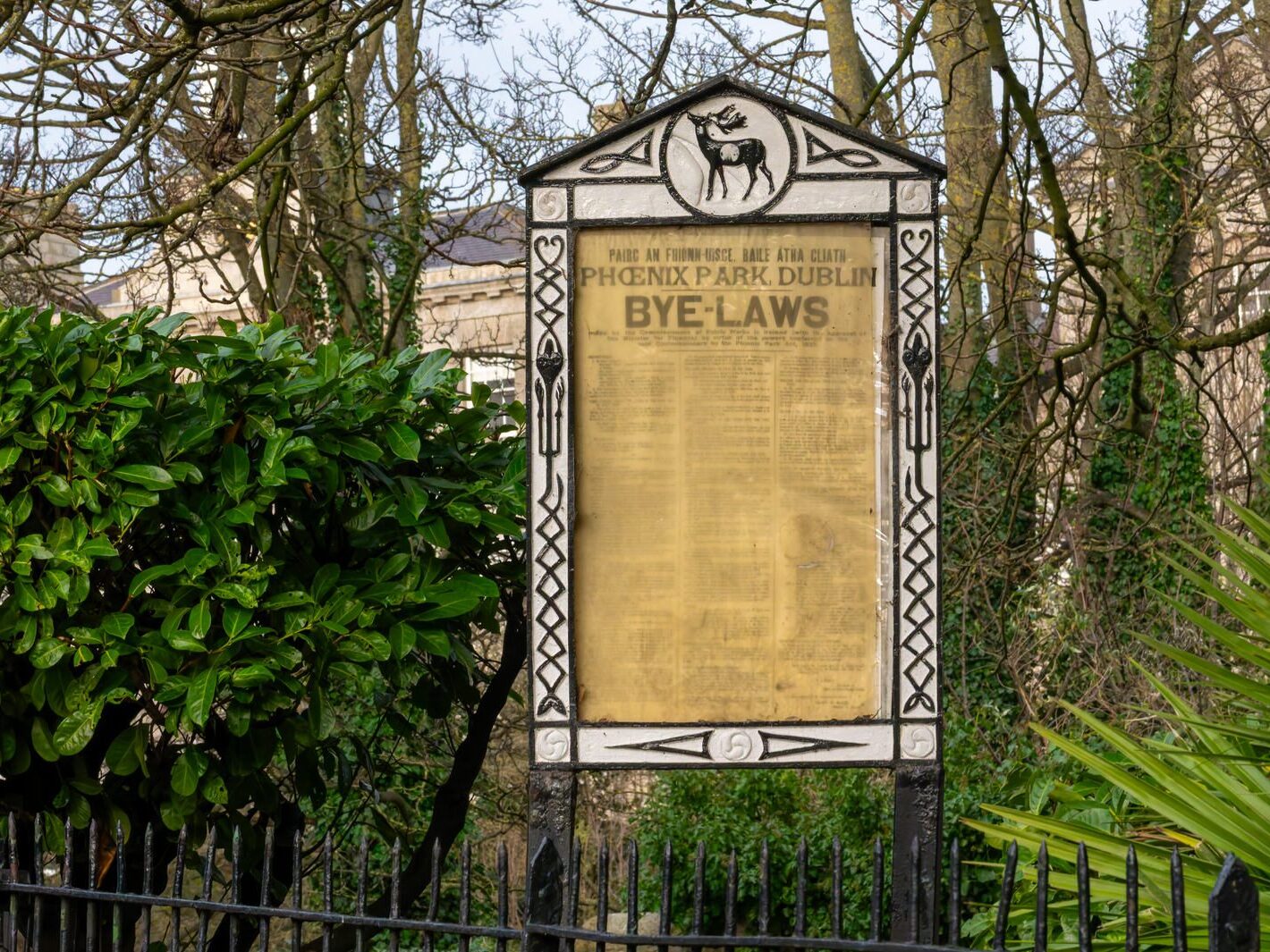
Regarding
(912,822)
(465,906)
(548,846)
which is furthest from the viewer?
(912,822)

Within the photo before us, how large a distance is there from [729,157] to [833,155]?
0.29 metres

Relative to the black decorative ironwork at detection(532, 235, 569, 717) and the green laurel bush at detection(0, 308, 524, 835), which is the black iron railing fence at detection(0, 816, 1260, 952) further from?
the black decorative ironwork at detection(532, 235, 569, 717)

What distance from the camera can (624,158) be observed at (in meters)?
3.85

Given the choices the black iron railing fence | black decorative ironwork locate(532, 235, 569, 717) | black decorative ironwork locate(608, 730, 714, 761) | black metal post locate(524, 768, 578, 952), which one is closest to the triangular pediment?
black decorative ironwork locate(532, 235, 569, 717)

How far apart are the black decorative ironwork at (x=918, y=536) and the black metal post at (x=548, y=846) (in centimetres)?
96

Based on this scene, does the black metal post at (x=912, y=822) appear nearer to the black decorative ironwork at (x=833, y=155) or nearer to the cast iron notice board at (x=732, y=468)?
the cast iron notice board at (x=732, y=468)

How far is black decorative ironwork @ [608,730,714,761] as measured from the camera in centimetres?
379

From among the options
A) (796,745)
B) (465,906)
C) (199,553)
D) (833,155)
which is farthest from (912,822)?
(199,553)

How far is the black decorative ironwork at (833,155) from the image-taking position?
3.84m

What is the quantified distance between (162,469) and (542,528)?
106cm

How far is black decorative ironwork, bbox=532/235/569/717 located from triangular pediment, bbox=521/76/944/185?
11.3 inches

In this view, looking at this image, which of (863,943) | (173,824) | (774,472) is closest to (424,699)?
(173,824)

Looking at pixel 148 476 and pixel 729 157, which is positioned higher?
pixel 729 157

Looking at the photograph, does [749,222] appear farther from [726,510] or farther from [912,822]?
[912,822]
